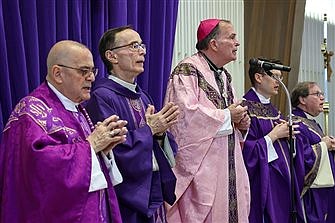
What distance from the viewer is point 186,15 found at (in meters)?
4.40

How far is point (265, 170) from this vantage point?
3535 mm

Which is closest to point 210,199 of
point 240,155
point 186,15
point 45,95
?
point 240,155

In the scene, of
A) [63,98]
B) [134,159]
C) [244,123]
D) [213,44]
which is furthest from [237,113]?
[63,98]

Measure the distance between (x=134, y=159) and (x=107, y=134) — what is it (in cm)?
31

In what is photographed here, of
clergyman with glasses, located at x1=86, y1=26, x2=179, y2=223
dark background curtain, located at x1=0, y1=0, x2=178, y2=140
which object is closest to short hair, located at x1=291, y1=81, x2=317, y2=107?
dark background curtain, located at x1=0, y1=0, x2=178, y2=140

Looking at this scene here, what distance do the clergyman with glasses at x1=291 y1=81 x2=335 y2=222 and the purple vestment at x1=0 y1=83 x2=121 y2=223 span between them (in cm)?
198

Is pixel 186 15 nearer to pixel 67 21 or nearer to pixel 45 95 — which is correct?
pixel 67 21

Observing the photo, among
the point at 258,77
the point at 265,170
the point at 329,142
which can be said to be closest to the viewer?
the point at 265,170

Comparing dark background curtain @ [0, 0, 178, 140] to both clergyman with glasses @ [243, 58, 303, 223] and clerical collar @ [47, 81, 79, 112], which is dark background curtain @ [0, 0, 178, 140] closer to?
clerical collar @ [47, 81, 79, 112]

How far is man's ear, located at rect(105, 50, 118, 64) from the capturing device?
275 centimetres

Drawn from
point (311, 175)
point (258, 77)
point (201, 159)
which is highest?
point (258, 77)

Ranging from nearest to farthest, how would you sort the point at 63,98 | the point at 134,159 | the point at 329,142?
the point at 63,98 → the point at 134,159 → the point at 329,142

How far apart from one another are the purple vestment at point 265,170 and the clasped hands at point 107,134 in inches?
56.8

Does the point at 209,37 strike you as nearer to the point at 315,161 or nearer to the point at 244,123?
the point at 244,123
